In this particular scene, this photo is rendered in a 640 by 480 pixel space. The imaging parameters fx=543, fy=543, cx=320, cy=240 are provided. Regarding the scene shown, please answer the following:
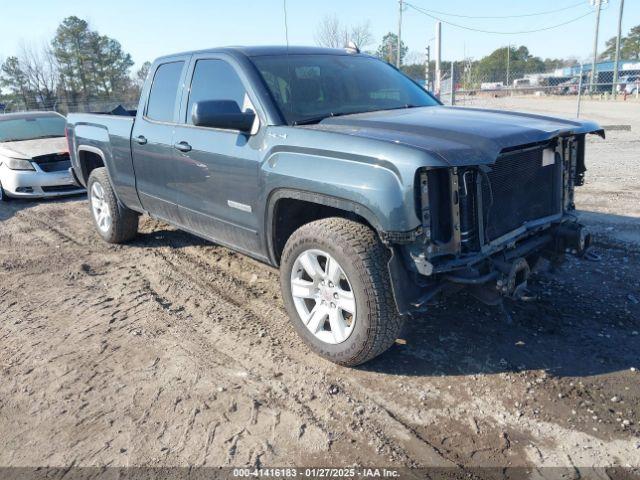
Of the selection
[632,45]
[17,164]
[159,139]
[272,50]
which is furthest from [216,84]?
[632,45]

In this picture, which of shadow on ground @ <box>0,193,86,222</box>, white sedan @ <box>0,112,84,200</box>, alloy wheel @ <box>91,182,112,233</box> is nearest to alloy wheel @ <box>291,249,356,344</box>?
alloy wheel @ <box>91,182,112,233</box>

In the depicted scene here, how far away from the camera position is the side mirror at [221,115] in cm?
360

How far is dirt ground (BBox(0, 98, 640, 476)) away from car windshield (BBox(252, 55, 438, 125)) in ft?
5.30

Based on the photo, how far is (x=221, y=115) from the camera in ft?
11.9

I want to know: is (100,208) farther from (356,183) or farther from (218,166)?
(356,183)

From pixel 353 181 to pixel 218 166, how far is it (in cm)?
141

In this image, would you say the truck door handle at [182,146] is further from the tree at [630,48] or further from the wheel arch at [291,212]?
the tree at [630,48]

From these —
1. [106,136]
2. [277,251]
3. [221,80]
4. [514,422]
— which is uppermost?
[221,80]

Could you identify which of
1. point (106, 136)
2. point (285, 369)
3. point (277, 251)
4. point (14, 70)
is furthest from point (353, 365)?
point (14, 70)

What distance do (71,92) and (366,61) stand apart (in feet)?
137

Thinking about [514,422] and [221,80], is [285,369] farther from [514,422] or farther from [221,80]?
[221,80]

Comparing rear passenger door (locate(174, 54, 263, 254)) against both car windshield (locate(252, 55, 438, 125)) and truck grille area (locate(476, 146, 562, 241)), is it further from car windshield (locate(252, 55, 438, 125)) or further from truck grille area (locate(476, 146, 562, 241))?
truck grille area (locate(476, 146, 562, 241))

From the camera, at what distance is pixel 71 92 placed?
1602 inches

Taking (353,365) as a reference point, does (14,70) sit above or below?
A: above
